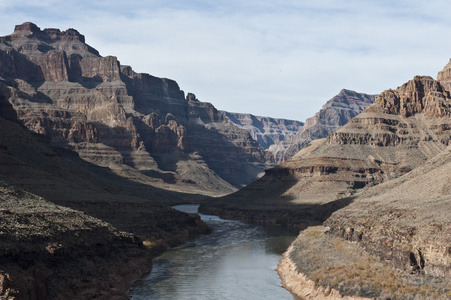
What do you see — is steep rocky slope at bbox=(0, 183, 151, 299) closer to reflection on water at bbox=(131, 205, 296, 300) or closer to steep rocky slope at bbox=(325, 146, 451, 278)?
reflection on water at bbox=(131, 205, 296, 300)

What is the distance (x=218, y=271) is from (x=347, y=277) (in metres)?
28.3

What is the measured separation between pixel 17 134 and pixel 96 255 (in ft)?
307

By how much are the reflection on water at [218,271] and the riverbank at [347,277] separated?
8.25ft

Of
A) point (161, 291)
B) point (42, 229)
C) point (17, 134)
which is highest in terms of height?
point (17, 134)

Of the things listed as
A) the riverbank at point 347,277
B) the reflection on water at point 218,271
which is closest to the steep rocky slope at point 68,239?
the reflection on water at point 218,271

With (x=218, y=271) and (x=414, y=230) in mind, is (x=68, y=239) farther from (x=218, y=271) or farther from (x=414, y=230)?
(x=414, y=230)

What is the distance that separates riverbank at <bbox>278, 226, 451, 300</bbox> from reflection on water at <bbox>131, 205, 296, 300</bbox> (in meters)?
2.51

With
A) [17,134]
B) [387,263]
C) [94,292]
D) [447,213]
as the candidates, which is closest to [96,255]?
[94,292]

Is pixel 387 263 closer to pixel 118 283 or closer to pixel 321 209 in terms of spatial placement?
pixel 118 283

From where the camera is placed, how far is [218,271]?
9312cm

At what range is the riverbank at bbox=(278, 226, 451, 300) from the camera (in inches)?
2346

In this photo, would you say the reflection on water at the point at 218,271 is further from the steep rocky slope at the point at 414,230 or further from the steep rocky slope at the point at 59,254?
the steep rocky slope at the point at 414,230

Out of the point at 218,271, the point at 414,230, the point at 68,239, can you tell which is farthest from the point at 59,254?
the point at 414,230

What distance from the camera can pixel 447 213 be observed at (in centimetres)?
7112
